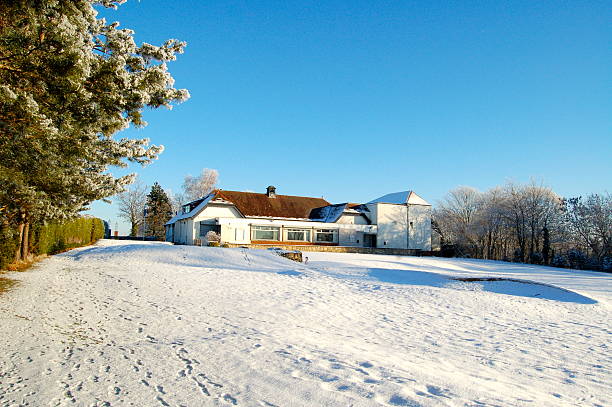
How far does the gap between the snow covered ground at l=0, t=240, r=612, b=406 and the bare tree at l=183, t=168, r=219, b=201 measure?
4695cm

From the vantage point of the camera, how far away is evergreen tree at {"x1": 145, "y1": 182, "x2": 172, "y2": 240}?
60.3m

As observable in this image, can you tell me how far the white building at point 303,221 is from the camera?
37.8 m

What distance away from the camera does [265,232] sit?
130 ft

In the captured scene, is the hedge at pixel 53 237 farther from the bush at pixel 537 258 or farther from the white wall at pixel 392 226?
the bush at pixel 537 258

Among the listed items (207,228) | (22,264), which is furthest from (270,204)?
(22,264)

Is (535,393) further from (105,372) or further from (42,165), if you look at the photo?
(42,165)

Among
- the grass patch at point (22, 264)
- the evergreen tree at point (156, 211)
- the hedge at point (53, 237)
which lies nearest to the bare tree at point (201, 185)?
the evergreen tree at point (156, 211)

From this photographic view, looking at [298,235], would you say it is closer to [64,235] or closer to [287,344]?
[64,235]

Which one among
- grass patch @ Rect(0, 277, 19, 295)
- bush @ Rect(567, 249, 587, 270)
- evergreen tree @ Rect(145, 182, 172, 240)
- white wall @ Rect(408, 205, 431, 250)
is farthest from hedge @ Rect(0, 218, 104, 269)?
bush @ Rect(567, 249, 587, 270)

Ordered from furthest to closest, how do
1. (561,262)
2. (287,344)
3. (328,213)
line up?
(328,213) → (561,262) → (287,344)

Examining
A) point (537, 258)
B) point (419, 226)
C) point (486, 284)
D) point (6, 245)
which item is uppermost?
point (419, 226)

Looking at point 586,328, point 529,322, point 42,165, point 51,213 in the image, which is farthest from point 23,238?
point 586,328

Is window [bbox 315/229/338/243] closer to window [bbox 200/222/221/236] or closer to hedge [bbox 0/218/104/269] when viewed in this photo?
window [bbox 200/222/221/236]

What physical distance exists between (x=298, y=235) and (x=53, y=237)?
75.9ft
